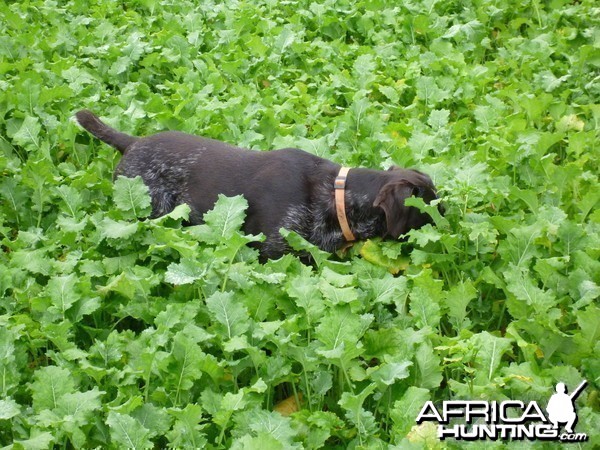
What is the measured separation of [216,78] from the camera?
7.74 metres

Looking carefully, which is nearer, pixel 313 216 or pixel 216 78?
pixel 313 216

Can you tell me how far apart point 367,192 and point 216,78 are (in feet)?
9.17

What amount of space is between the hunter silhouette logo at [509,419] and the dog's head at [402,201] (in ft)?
5.46

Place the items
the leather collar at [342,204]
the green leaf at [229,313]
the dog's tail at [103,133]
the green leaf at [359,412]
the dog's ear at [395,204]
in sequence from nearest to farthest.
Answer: the green leaf at [359,412]
the green leaf at [229,313]
the dog's ear at [395,204]
the leather collar at [342,204]
the dog's tail at [103,133]

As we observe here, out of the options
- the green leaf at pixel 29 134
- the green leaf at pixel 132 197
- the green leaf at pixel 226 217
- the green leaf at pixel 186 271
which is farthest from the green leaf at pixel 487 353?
the green leaf at pixel 29 134

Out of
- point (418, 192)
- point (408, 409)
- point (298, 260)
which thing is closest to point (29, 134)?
point (298, 260)

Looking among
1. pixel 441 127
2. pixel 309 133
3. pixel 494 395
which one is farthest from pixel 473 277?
pixel 309 133

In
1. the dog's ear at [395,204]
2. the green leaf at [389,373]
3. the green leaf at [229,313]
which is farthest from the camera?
the dog's ear at [395,204]

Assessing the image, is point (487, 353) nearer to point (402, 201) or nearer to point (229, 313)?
point (229, 313)

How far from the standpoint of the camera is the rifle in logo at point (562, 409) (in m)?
3.74

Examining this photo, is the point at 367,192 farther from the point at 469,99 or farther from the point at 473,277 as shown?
the point at 469,99

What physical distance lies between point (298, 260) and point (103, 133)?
2242 millimetres

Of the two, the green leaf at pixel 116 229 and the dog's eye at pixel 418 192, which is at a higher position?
the green leaf at pixel 116 229

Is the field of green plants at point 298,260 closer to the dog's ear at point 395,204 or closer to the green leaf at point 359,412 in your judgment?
the green leaf at point 359,412
